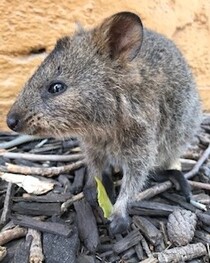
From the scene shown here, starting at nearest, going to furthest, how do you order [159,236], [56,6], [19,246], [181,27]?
[19,246] < [159,236] < [56,6] < [181,27]

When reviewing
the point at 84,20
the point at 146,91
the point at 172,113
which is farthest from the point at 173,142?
the point at 84,20

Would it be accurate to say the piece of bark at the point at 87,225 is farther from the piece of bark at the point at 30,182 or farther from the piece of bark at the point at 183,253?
the piece of bark at the point at 183,253

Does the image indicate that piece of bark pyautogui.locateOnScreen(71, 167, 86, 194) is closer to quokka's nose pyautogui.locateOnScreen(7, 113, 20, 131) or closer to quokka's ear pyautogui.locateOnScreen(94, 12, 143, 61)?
quokka's nose pyautogui.locateOnScreen(7, 113, 20, 131)

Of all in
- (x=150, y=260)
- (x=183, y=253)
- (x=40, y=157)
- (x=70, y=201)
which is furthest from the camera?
(x=40, y=157)

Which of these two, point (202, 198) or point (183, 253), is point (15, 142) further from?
point (183, 253)

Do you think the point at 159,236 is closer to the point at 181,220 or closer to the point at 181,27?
the point at 181,220

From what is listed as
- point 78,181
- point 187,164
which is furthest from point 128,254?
point 187,164
